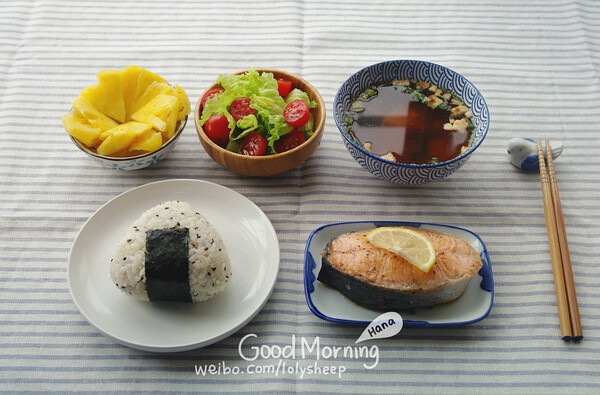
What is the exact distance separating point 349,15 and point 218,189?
54.6 inches

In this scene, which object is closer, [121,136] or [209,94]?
[121,136]

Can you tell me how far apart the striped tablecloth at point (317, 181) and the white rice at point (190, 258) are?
199 mm

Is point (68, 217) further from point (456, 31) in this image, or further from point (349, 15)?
point (456, 31)

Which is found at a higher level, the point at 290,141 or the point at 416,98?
the point at 416,98

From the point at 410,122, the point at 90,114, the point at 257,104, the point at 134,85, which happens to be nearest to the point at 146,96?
the point at 134,85

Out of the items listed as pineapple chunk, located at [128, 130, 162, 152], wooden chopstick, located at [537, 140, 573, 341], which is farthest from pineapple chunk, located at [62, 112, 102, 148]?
wooden chopstick, located at [537, 140, 573, 341]

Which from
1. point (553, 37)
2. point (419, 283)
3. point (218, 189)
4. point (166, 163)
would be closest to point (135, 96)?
point (166, 163)

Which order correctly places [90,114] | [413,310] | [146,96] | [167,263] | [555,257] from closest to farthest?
[167,263] < [413,310] < [555,257] < [90,114] < [146,96]

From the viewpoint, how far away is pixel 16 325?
165cm

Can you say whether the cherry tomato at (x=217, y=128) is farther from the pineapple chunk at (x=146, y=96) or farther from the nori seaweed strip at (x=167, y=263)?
the nori seaweed strip at (x=167, y=263)

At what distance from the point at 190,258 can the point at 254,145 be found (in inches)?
22.0

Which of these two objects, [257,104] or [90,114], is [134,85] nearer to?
[90,114]

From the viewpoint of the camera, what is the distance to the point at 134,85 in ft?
6.48

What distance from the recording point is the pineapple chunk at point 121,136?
183 centimetres
